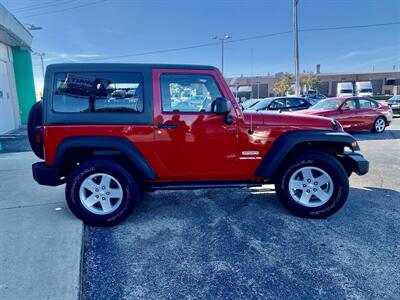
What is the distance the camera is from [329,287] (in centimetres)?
234

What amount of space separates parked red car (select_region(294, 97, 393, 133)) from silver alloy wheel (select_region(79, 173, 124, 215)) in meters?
8.29

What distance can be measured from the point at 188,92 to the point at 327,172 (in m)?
2.04

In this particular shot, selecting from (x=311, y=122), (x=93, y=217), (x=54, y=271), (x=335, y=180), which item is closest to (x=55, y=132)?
(x=93, y=217)

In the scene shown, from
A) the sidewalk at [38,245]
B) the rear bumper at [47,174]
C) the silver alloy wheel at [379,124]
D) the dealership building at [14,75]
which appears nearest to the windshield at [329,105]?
the silver alloy wheel at [379,124]

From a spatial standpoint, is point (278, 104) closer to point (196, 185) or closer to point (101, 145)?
point (196, 185)

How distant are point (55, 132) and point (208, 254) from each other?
88.5 inches

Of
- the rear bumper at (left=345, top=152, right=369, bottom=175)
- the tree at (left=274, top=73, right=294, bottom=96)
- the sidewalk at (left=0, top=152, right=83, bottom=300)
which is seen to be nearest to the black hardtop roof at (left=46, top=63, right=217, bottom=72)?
the sidewalk at (left=0, top=152, right=83, bottom=300)

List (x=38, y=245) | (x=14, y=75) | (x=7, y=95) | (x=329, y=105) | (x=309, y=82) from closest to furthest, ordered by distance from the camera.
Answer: (x=38, y=245), (x=329, y=105), (x=7, y=95), (x=14, y=75), (x=309, y=82)

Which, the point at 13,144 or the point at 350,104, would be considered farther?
the point at 350,104

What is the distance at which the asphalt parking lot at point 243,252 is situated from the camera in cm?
234

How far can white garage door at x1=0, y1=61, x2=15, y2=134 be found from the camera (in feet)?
40.2

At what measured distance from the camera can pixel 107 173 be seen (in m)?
3.43

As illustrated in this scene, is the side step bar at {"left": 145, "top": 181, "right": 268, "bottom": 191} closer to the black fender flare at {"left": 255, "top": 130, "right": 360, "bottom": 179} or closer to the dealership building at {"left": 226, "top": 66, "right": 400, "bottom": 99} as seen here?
the black fender flare at {"left": 255, "top": 130, "right": 360, "bottom": 179}

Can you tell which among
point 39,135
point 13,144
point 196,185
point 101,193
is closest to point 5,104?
point 13,144
